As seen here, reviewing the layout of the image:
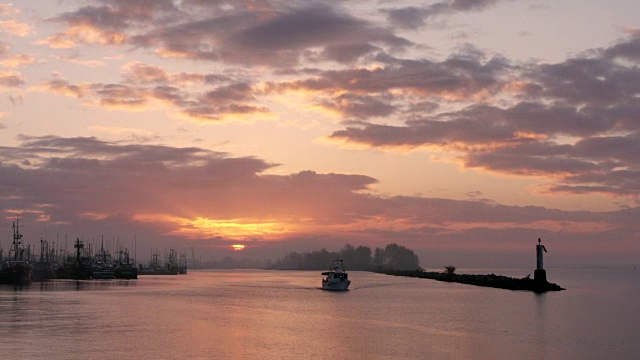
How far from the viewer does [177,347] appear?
52438mm

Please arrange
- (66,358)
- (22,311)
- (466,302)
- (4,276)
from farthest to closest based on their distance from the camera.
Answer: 1. (4,276)
2. (466,302)
3. (22,311)
4. (66,358)

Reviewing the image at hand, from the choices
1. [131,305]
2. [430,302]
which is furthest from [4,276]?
[430,302]

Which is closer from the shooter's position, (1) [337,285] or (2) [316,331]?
(2) [316,331]

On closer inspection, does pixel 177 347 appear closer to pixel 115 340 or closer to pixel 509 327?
pixel 115 340

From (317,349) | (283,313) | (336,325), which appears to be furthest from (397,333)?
(283,313)

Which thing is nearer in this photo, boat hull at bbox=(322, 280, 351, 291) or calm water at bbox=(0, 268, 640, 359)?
calm water at bbox=(0, 268, 640, 359)

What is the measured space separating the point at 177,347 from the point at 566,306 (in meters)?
66.7

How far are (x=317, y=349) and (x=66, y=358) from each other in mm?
17110

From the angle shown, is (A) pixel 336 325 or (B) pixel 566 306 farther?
(B) pixel 566 306

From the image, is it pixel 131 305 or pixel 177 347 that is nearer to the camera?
pixel 177 347

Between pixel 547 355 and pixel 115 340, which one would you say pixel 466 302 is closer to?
pixel 547 355

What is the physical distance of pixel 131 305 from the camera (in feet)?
328

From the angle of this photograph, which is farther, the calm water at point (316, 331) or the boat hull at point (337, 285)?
the boat hull at point (337, 285)

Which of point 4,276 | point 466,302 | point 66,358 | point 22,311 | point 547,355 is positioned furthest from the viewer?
point 4,276
